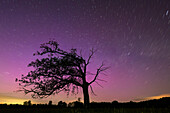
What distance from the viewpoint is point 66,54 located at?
19734mm

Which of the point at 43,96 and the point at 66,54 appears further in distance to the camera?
the point at 66,54

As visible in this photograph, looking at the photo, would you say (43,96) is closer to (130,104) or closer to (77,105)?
(77,105)

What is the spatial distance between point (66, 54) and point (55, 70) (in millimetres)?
2689

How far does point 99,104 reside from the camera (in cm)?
1866

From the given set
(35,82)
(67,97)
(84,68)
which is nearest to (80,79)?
(84,68)

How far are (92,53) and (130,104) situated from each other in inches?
347

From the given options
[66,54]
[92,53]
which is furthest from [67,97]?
[92,53]

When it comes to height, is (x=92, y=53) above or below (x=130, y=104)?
above

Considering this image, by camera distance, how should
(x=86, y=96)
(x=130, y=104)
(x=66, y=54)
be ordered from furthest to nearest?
(x=66, y=54) → (x=86, y=96) → (x=130, y=104)

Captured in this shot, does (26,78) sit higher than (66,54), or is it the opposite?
(66,54)

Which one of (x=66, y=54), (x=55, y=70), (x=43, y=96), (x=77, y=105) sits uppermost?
(x=66, y=54)

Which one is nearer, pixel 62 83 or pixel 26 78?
pixel 26 78

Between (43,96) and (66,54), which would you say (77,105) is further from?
(66,54)

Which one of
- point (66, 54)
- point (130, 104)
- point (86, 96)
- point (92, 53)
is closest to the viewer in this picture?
point (130, 104)
